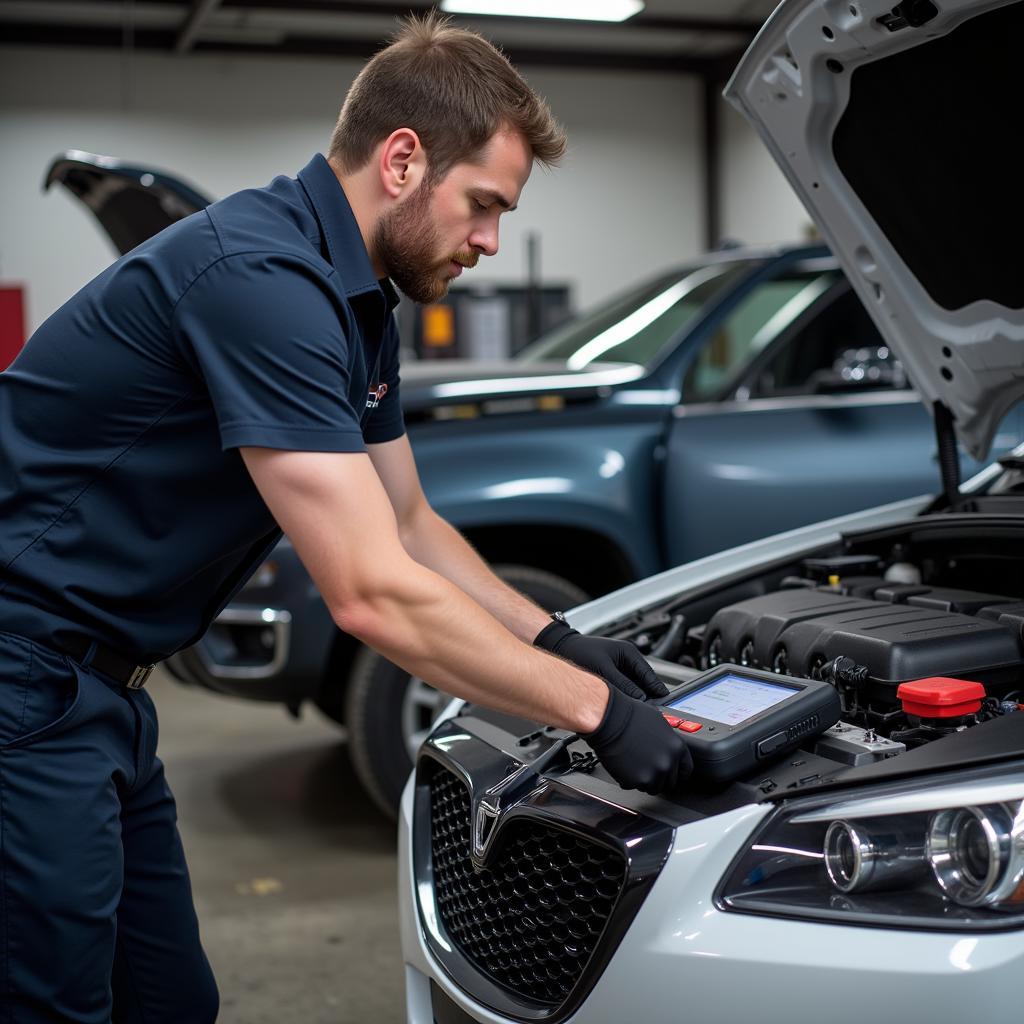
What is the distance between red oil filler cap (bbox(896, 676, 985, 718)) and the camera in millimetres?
1523

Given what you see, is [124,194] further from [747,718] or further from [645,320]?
[747,718]

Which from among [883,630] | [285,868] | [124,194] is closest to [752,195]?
[124,194]

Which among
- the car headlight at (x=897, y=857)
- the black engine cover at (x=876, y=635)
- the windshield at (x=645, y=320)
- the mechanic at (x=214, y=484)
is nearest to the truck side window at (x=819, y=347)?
the windshield at (x=645, y=320)

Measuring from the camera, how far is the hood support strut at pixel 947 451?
2.31 meters

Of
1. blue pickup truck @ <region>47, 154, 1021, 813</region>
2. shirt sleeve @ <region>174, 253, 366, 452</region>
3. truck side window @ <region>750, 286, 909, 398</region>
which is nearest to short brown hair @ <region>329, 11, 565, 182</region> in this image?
shirt sleeve @ <region>174, 253, 366, 452</region>

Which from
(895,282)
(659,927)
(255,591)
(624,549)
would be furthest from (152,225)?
(659,927)

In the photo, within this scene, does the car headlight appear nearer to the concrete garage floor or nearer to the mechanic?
the mechanic

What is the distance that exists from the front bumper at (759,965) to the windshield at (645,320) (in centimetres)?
253

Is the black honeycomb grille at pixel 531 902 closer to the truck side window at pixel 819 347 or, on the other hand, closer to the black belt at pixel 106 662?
the black belt at pixel 106 662

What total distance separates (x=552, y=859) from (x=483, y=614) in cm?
36

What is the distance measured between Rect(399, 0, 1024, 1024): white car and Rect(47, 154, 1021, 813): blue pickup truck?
978 millimetres

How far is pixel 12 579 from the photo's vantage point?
4.86ft

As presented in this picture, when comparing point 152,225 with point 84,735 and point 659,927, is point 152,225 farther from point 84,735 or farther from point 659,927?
point 659,927

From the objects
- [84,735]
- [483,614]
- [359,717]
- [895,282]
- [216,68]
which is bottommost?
[359,717]
